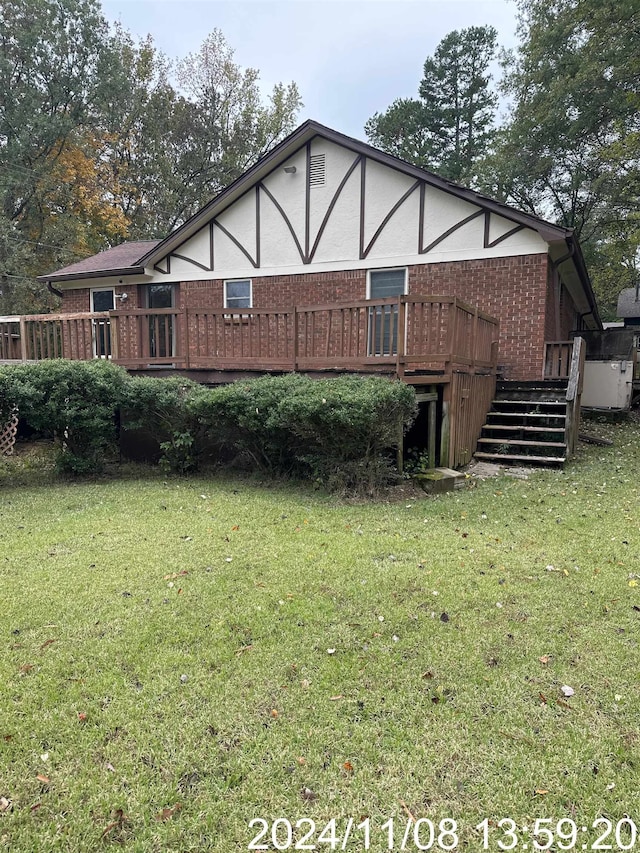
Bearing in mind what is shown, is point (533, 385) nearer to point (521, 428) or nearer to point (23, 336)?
point (521, 428)

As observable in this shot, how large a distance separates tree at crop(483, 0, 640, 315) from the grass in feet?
40.9

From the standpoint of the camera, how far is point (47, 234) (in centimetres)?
2238

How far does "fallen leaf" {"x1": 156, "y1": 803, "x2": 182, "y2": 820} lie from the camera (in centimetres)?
176

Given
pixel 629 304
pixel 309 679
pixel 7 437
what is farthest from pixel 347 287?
pixel 629 304

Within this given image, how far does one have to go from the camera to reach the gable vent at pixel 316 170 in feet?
36.0

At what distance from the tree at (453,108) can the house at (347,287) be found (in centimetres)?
1872

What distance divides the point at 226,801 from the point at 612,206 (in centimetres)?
2098

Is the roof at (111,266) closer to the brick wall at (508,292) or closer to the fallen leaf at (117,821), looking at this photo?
the brick wall at (508,292)

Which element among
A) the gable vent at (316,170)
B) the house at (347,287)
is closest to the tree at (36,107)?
the house at (347,287)

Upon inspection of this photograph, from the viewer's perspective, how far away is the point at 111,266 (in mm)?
13367

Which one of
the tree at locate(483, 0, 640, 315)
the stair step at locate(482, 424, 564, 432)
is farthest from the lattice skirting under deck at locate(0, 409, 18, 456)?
the tree at locate(483, 0, 640, 315)

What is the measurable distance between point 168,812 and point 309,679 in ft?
2.94

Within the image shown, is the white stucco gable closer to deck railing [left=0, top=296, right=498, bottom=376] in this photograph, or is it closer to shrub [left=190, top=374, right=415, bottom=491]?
deck railing [left=0, top=296, right=498, bottom=376]

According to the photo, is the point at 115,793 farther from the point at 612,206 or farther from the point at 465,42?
the point at 465,42
